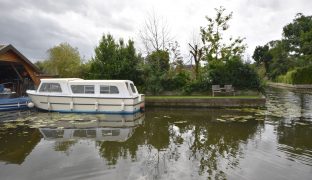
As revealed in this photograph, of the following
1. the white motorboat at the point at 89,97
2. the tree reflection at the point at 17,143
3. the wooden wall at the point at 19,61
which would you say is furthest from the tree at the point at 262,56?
the tree reflection at the point at 17,143

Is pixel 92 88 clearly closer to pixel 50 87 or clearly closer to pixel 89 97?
pixel 89 97

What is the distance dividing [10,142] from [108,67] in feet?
40.5

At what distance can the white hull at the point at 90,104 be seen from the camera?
49.5 ft

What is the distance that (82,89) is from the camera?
15461 millimetres

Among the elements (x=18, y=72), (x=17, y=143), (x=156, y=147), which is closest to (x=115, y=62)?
(x=18, y=72)

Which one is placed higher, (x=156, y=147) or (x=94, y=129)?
(x=94, y=129)

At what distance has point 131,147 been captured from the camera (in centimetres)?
857

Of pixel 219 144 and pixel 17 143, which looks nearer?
pixel 219 144

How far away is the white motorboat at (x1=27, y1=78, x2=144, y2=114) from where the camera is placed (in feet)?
49.6

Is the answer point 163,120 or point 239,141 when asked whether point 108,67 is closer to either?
point 163,120

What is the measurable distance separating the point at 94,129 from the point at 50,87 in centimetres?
601

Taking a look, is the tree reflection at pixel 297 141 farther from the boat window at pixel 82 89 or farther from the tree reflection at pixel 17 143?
the boat window at pixel 82 89

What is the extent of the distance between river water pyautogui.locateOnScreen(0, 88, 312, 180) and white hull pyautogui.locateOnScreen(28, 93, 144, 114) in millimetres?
842

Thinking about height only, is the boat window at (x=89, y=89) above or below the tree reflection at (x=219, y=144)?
above
